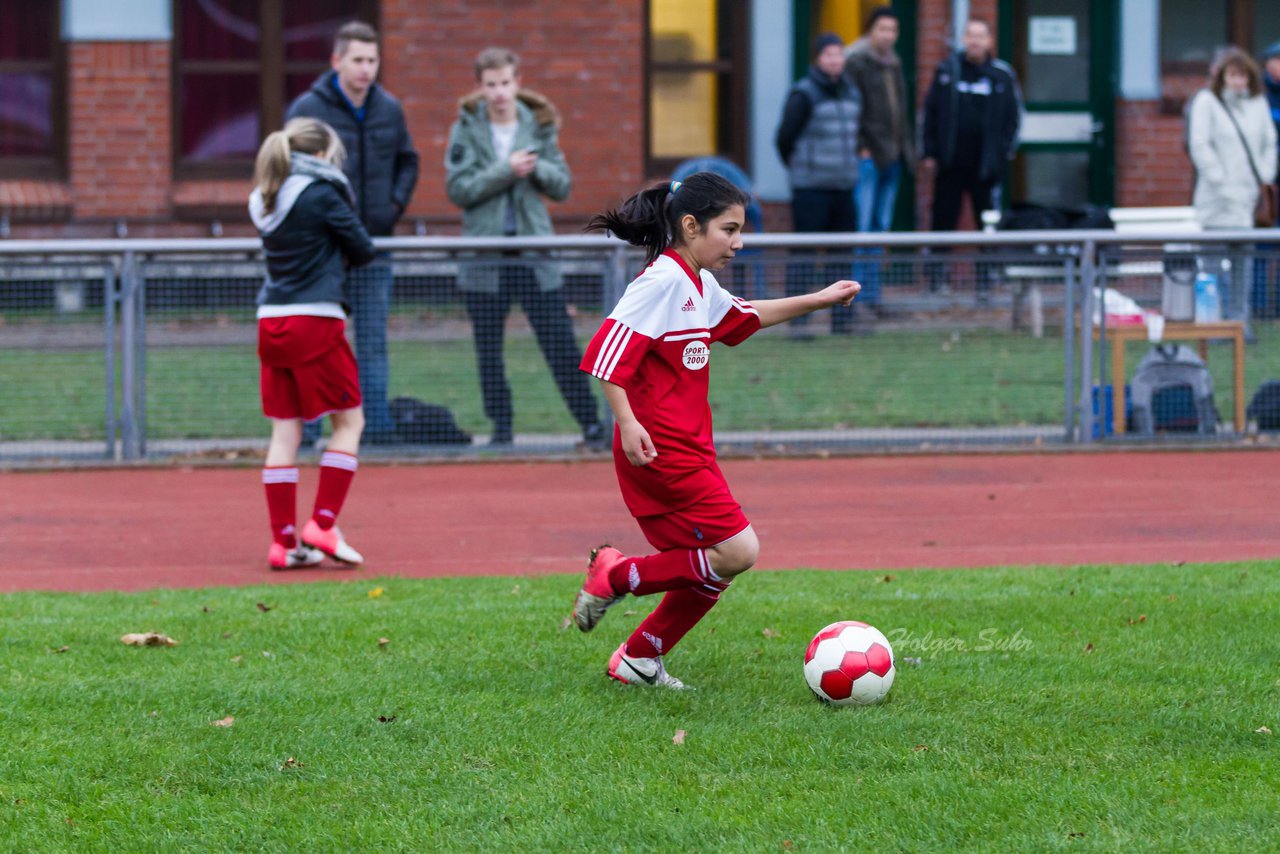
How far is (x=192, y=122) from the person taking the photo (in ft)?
58.7

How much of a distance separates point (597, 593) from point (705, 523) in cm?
56

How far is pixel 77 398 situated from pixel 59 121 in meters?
7.75

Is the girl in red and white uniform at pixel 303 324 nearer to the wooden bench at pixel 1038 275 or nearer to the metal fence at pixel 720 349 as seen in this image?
the metal fence at pixel 720 349

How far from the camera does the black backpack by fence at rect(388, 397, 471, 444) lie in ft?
36.0

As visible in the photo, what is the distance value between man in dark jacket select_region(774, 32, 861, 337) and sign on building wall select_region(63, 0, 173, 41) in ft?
20.4

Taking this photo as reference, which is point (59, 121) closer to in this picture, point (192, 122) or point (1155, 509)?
point (192, 122)

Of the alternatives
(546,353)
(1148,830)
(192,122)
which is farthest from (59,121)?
(1148,830)

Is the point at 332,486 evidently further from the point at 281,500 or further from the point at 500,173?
the point at 500,173

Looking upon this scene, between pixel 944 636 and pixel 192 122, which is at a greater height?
pixel 192 122

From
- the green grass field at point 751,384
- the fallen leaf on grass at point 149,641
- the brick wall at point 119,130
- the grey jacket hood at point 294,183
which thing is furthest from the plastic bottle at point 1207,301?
the brick wall at point 119,130

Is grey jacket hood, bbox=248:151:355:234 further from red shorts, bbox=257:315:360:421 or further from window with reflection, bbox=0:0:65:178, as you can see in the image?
window with reflection, bbox=0:0:65:178

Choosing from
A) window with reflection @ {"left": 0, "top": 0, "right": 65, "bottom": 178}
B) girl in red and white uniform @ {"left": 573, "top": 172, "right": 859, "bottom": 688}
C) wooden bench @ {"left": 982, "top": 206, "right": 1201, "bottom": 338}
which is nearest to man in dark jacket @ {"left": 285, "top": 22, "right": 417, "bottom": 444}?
wooden bench @ {"left": 982, "top": 206, "right": 1201, "bottom": 338}

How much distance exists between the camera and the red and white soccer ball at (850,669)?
5.30 meters

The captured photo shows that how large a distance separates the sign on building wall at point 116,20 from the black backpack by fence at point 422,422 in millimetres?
8069
